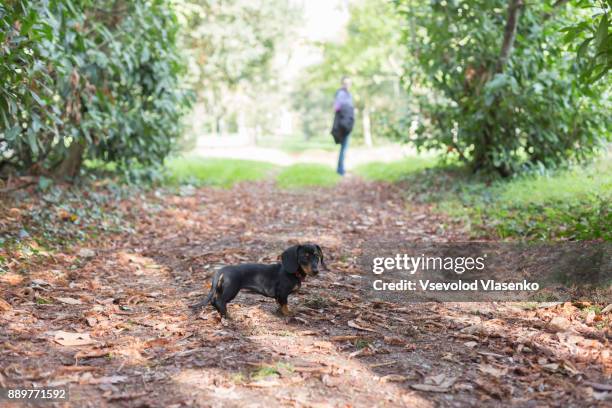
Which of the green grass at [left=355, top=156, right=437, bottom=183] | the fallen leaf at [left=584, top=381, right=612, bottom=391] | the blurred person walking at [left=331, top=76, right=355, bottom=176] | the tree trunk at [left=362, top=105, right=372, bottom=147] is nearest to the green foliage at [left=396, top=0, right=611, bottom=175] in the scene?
the green grass at [left=355, top=156, right=437, bottom=183]

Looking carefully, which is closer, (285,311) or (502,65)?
(285,311)

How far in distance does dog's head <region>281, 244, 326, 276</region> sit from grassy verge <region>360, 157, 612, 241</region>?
280 cm

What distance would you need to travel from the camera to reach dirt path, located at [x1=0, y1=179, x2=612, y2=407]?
3.09 m

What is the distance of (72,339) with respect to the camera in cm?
385

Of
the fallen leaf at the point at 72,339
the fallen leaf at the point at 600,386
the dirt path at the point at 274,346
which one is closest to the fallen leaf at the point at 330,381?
the dirt path at the point at 274,346

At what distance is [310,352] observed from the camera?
12.0 ft

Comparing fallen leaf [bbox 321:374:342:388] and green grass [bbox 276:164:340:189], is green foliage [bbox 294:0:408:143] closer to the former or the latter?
green grass [bbox 276:164:340:189]

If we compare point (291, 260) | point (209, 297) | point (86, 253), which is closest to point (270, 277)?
point (291, 260)

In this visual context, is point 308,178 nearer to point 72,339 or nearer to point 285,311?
point 285,311

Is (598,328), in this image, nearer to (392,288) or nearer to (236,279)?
(392,288)

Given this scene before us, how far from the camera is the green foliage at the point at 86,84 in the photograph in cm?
551

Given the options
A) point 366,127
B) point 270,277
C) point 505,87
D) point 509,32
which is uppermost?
point 509,32

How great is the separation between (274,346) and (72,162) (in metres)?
7.38

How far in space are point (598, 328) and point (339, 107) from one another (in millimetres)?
11456
